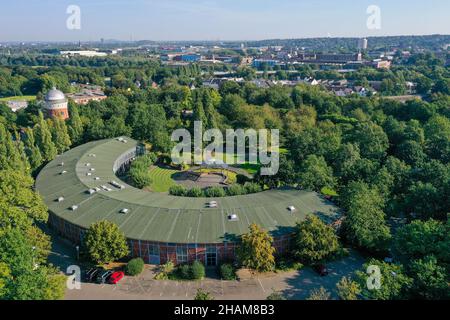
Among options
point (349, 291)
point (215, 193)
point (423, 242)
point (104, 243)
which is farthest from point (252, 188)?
point (349, 291)

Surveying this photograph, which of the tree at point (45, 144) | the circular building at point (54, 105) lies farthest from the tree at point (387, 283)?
the circular building at point (54, 105)

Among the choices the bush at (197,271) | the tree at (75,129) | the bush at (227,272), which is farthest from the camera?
the tree at (75,129)

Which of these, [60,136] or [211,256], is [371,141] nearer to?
[211,256]

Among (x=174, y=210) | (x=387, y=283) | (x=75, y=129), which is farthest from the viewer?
(x=75, y=129)

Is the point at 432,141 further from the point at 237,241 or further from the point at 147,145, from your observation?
the point at 147,145

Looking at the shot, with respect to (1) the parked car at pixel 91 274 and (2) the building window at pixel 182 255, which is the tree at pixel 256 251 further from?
(1) the parked car at pixel 91 274
